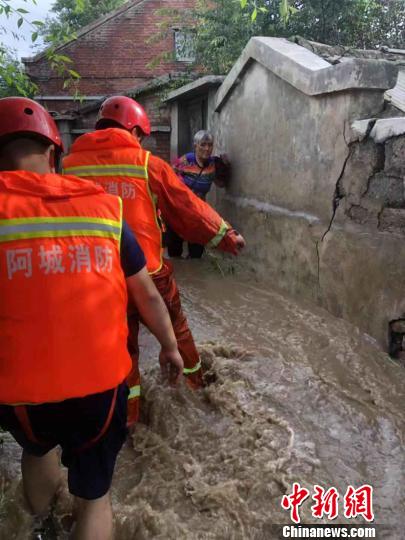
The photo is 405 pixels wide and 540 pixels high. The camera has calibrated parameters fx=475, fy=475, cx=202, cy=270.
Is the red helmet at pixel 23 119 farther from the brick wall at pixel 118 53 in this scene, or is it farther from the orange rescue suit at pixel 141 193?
the brick wall at pixel 118 53

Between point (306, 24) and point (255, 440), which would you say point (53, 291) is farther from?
point (306, 24)

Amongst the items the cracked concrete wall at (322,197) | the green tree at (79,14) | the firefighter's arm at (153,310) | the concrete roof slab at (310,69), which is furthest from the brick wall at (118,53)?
the firefighter's arm at (153,310)

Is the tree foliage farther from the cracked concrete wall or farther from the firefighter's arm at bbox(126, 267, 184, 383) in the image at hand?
the firefighter's arm at bbox(126, 267, 184, 383)

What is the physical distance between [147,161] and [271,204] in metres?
2.94

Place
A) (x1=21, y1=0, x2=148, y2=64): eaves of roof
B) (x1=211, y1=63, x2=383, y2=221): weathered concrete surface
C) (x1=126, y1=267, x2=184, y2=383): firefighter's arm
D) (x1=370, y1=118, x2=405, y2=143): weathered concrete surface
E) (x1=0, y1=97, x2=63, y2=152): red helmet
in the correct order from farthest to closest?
(x1=21, y1=0, x2=148, y2=64): eaves of roof → (x1=211, y1=63, x2=383, y2=221): weathered concrete surface → (x1=370, y1=118, x2=405, y2=143): weathered concrete surface → (x1=126, y1=267, x2=184, y2=383): firefighter's arm → (x1=0, y1=97, x2=63, y2=152): red helmet

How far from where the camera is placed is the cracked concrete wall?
11.6ft

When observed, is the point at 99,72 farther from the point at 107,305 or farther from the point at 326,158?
the point at 107,305

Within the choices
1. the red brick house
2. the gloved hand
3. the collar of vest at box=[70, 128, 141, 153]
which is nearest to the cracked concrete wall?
the gloved hand

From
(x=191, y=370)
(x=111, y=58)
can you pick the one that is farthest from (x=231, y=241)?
(x=111, y=58)

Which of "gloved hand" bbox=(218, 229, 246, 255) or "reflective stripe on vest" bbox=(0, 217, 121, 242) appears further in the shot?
"gloved hand" bbox=(218, 229, 246, 255)

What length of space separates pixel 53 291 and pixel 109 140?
4.83ft

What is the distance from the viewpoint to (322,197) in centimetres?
432

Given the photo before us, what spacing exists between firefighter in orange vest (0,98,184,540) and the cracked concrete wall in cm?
244

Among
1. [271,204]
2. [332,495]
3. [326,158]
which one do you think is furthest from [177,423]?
[271,204]
